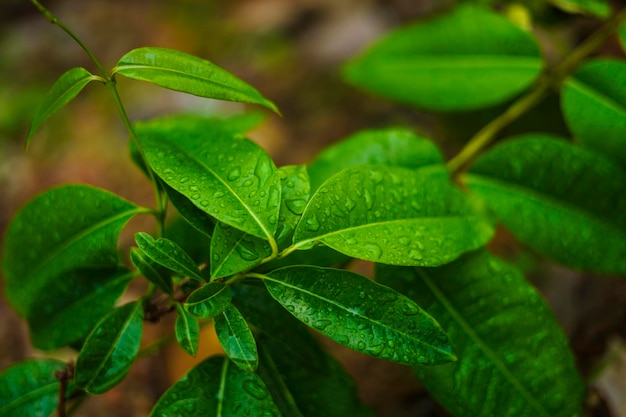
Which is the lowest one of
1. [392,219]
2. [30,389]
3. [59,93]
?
[30,389]

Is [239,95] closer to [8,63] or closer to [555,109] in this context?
[555,109]

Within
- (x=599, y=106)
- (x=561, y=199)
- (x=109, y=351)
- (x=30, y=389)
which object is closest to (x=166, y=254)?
(x=109, y=351)

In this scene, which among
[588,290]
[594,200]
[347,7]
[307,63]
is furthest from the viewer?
[347,7]

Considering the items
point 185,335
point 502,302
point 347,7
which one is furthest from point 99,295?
point 347,7

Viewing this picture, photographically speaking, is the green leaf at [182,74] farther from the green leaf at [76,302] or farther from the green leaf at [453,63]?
the green leaf at [453,63]

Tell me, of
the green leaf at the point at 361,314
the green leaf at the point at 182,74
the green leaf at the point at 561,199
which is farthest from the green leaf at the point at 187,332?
the green leaf at the point at 561,199

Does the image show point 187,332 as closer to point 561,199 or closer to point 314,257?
point 314,257
